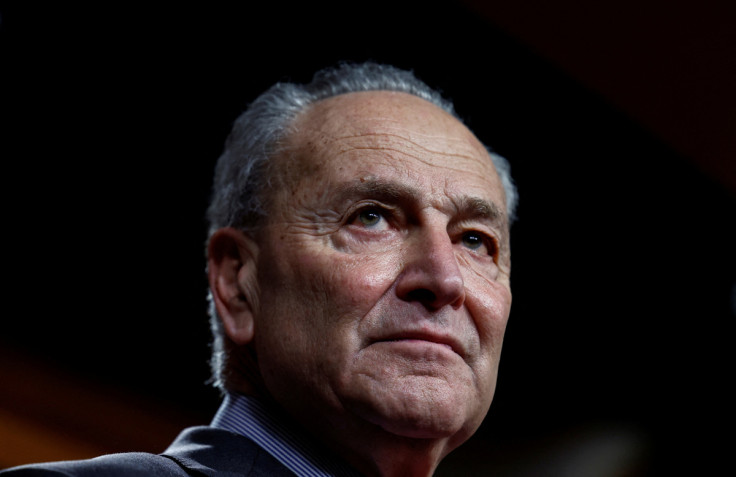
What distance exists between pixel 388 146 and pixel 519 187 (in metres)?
1.72

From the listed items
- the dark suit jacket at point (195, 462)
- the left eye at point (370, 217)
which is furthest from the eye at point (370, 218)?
the dark suit jacket at point (195, 462)

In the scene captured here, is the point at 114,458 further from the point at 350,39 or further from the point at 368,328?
the point at 350,39

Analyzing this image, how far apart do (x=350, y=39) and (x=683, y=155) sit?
4.78 ft

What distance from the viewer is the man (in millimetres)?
1722

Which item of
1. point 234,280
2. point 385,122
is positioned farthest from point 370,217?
point 234,280

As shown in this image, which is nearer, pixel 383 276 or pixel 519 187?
pixel 383 276

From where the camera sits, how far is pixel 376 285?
1791mm

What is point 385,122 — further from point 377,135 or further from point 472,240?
point 472,240

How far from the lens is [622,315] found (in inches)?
149

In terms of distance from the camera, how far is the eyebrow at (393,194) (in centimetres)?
192

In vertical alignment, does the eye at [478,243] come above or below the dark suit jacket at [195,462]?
above

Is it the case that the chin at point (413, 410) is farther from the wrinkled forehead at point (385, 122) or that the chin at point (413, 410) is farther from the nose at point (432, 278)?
the wrinkled forehead at point (385, 122)

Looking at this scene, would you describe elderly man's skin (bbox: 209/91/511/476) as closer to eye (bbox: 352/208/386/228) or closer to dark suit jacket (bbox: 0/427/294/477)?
eye (bbox: 352/208/386/228)

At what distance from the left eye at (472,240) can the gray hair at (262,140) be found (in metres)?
0.47
